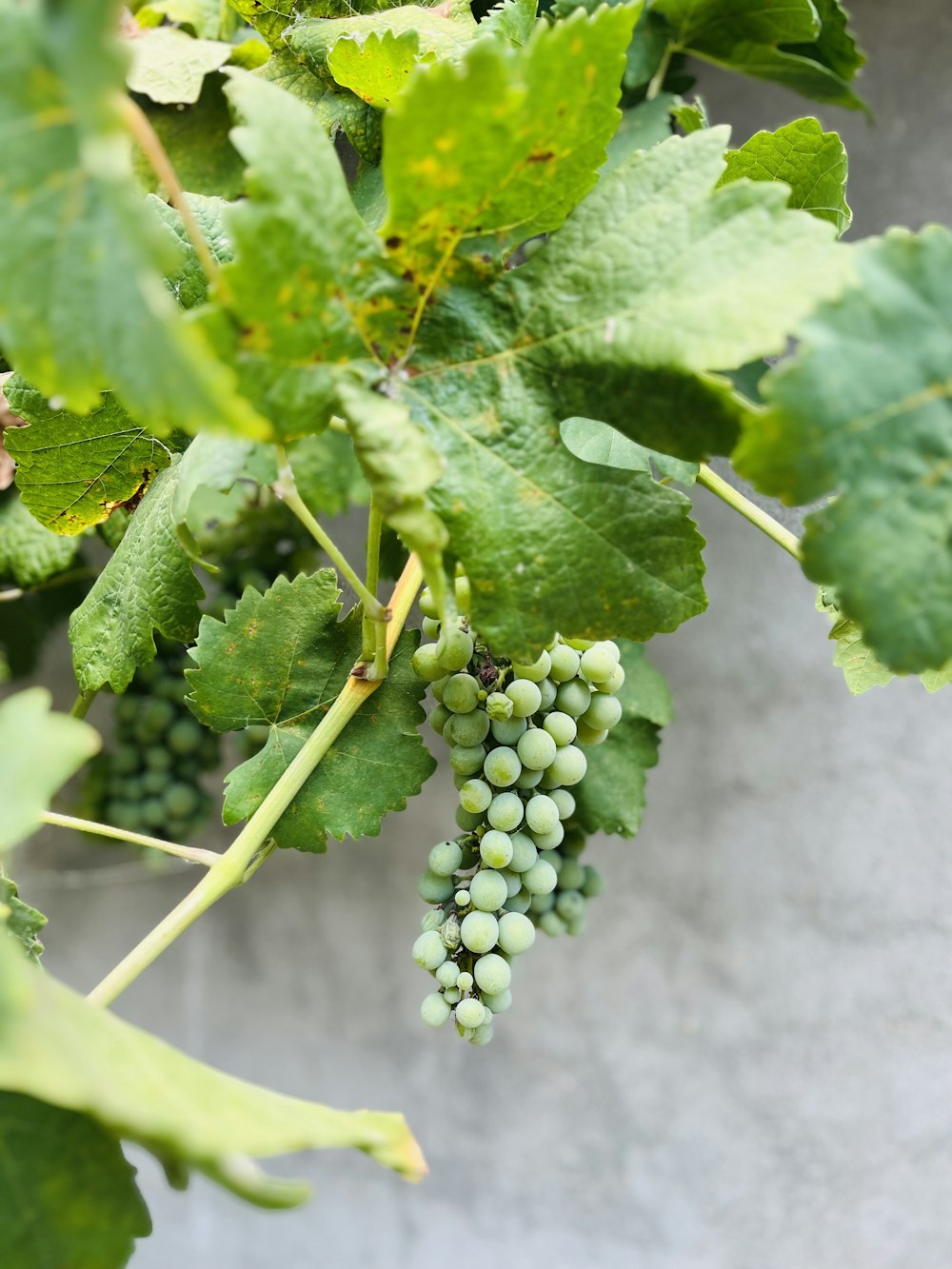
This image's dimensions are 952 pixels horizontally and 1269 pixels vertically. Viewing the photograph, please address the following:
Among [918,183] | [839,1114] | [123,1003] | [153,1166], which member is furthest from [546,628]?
[153,1166]

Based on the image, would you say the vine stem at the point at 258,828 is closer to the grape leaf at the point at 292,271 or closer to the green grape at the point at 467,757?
the green grape at the point at 467,757

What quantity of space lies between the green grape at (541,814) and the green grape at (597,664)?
0.25ft

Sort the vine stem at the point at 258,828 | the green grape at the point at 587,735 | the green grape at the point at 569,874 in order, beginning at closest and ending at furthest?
the vine stem at the point at 258,828
the green grape at the point at 587,735
the green grape at the point at 569,874

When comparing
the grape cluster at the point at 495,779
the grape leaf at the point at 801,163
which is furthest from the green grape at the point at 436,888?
the grape leaf at the point at 801,163

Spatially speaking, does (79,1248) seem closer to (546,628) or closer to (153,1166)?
(546,628)

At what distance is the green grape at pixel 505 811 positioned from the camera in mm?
529

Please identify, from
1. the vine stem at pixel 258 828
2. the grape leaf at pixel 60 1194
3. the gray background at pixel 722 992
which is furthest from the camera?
the gray background at pixel 722 992

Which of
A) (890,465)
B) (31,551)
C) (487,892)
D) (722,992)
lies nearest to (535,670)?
(487,892)

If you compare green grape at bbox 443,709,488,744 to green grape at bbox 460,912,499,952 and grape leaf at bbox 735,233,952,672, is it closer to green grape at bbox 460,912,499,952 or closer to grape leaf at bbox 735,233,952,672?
green grape at bbox 460,912,499,952

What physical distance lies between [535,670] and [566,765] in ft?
0.21

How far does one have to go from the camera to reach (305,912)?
1.31 metres

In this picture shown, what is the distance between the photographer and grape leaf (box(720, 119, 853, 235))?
524 mm

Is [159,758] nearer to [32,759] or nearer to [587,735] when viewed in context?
[587,735]

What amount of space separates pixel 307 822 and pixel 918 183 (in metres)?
0.81
